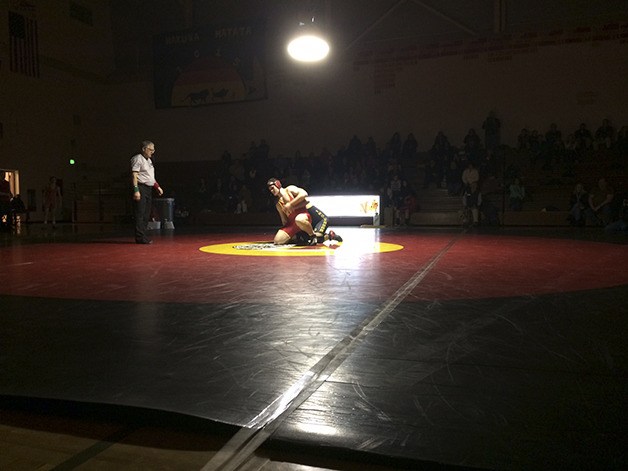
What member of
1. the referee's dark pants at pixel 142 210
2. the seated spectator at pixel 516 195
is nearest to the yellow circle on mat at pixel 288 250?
the referee's dark pants at pixel 142 210

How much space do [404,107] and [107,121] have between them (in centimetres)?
1186

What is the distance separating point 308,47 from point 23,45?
38.3 feet

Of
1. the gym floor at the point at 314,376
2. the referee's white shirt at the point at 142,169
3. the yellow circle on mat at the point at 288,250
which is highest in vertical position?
the referee's white shirt at the point at 142,169

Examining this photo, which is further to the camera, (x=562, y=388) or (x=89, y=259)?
(x=89, y=259)

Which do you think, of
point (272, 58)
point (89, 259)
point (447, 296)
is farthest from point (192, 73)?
point (447, 296)

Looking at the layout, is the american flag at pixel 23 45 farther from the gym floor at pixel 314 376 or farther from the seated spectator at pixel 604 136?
the seated spectator at pixel 604 136

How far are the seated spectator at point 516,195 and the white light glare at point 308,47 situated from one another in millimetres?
6112

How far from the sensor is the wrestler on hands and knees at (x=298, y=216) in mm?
7094

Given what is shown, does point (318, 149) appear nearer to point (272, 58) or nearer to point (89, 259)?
point (272, 58)

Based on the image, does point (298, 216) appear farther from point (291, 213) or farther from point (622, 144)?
point (622, 144)

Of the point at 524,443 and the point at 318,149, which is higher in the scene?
the point at 318,149

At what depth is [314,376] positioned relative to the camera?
1.85m

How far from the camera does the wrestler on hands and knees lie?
709 centimetres

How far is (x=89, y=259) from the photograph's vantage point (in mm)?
5926
